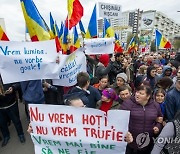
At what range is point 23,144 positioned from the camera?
3.84 meters

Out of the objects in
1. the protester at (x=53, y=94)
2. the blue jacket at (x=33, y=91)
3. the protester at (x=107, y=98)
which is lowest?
the protester at (x=53, y=94)

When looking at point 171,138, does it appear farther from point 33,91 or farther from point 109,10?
point 109,10

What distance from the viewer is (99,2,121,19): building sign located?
7.07 metres

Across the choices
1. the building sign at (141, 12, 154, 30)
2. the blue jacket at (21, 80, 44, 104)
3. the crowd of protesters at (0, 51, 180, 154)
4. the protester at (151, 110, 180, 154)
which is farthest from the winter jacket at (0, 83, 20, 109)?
the building sign at (141, 12, 154, 30)

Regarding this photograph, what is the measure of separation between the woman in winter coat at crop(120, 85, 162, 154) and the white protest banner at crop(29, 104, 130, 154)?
51cm

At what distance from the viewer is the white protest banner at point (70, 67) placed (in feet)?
11.2

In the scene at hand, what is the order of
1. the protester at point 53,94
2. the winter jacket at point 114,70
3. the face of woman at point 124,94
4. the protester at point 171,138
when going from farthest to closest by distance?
the winter jacket at point 114,70, the protester at point 53,94, the face of woman at point 124,94, the protester at point 171,138

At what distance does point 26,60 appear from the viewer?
297 centimetres

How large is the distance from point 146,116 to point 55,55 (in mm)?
1546

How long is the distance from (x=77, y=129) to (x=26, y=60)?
140cm

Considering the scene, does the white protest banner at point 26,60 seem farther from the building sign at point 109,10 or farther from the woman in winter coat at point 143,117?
the building sign at point 109,10

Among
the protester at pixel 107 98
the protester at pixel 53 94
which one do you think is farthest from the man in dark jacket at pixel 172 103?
the protester at pixel 53 94

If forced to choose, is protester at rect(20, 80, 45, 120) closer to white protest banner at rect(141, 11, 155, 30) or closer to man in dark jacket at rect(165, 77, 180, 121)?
man in dark jacket at rect(165, 77, 180, 121)

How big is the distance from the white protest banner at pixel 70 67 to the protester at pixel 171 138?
6.46 feet
